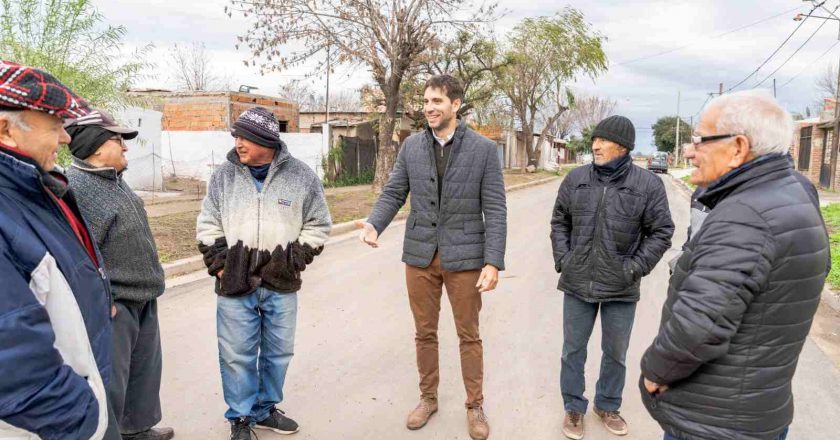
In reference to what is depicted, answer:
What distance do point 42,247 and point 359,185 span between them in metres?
19.6

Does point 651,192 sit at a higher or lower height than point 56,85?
lower

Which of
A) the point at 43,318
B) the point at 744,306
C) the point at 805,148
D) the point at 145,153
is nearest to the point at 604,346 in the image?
the point at 744,306

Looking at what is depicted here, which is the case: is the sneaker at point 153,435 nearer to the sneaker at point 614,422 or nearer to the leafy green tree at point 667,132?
the sneaker at point 614,422

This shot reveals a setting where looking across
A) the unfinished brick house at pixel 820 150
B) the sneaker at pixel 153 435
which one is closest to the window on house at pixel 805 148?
the unfinished brick house at pixel 820 150

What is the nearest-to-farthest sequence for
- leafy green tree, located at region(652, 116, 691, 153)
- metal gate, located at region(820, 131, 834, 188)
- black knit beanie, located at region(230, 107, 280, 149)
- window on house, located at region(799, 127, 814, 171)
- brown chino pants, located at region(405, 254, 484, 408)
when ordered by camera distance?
black knit beanie, located at region(230, 107, 280, 149) < brown chino pants, located at region(405, 254, 484, 408) < metal gate, located at region(820, 131, 834, 188) < window on house, located at region(799, 127, 814, 171) < leafy green tree, located at region(652, 116, 691, 153)

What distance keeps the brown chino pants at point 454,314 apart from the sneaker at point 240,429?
3.57 feet

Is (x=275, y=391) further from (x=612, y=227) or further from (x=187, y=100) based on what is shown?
(x=187, y=100)

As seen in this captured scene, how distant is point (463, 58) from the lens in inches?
872

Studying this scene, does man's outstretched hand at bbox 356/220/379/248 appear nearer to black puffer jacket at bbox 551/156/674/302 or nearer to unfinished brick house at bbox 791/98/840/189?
black puffer jacket at bbox 551/156/674/302

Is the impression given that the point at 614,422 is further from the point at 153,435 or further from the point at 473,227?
the point at 153,435

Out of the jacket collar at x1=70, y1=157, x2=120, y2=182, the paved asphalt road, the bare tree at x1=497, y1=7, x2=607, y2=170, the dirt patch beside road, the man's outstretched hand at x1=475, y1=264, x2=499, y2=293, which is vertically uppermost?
the bare tree at x1=497, y1=7, x2=607, y2=170

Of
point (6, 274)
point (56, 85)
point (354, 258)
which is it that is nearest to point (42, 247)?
point (6, 274)

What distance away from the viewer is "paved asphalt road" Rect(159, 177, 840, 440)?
3.52 m

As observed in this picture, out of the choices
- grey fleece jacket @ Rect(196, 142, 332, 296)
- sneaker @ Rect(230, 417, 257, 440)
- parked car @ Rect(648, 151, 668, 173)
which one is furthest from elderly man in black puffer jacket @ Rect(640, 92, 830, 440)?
parked car @ Rect(648, 151, 668, 173)
